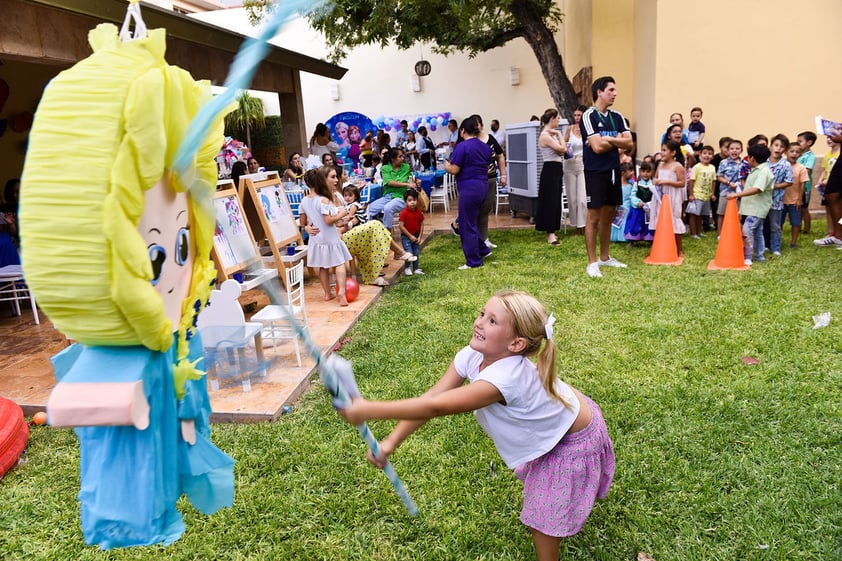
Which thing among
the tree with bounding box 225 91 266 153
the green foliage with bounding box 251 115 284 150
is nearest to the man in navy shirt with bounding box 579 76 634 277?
the tree with bounding box 225 91 266 153

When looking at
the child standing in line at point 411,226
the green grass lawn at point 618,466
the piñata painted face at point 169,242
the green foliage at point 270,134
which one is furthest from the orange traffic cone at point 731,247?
the green foliage at point 270,134

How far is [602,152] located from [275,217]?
11.7ft

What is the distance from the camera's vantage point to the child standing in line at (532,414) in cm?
209

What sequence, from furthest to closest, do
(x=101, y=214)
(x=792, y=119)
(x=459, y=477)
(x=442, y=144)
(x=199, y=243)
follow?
(x=442, y=144) < (x=792, y=119) < (x=459, y=477) < (x=199, y=243) < (x=101, y=214)

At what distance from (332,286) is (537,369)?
4.95 m

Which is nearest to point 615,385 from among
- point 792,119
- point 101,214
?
point 101,214

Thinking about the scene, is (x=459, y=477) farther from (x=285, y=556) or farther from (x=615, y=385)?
(x=615, y=385)

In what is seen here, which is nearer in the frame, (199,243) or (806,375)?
(199,243)

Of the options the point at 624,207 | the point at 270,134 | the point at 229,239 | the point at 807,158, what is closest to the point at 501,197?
the point at 624,207

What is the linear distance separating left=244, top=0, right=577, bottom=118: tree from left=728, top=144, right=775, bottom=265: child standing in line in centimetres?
482

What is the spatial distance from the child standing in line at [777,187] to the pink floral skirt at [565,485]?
6.00m

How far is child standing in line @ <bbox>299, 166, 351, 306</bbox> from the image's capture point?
20.0 ft

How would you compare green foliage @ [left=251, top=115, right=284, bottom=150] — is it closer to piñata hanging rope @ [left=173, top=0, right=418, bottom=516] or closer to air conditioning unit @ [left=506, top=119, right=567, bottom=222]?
air conditioning unit @ [left=506, top=119, right=567, bottom=222]

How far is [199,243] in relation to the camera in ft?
5.56
